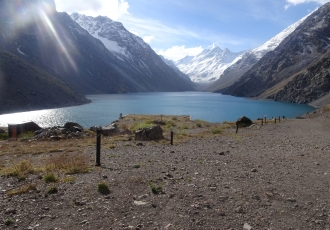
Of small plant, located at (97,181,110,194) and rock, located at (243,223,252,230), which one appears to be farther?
small plant, located at (97,181,110,194)

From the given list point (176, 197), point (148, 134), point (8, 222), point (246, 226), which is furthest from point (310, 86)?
point (8, 222)

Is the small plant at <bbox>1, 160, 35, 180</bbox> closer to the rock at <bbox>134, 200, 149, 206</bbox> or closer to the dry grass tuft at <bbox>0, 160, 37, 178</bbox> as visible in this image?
the dry grass tuft at <bbox>0, 160, 37, 178</bbox>

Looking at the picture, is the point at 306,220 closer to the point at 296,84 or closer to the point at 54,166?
the point at 54,166

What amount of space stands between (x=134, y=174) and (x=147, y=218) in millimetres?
4017

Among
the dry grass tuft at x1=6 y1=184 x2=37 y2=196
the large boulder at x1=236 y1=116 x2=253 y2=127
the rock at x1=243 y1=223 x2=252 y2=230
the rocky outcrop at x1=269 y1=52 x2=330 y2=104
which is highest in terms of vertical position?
the rocky outcrop at x1=269 y1=52 x2=330 y2=104

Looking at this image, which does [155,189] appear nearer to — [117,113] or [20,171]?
[20,171]

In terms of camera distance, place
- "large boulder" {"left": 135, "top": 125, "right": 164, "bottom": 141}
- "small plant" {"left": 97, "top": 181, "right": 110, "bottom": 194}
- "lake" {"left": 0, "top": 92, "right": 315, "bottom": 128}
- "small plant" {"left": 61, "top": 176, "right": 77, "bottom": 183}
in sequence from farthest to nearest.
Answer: "lake" {"left": 0, "top": 92, "right": 315, "bottom": 128} → "large boulder" {"left": 135, "top": 125, "right": 164, "bottom": 141} → "small plant" {"left": 61, "top": 176, "right": 77, "bottom": 183} → "small plant" {"left": 97, "top": 181, "right": 110, "bottom": 194}

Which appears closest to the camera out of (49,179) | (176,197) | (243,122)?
(176,197)

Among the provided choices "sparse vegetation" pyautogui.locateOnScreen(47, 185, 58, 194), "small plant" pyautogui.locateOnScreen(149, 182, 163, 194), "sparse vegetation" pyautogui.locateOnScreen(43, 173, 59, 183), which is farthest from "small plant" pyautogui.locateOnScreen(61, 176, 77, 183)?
"small plant" pyautogui.locateOnScreen(149, 182, 163, 194)

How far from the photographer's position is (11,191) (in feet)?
29.6

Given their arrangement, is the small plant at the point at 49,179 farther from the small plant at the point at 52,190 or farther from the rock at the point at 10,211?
the rock at the point at 10,211

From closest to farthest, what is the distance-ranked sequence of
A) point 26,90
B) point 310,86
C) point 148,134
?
point 148,134 < point 26,90 < point 310,86

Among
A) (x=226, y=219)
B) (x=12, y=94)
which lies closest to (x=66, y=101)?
(x=12, y=94)

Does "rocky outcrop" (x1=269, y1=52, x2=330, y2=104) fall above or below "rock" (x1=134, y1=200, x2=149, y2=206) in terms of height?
above
